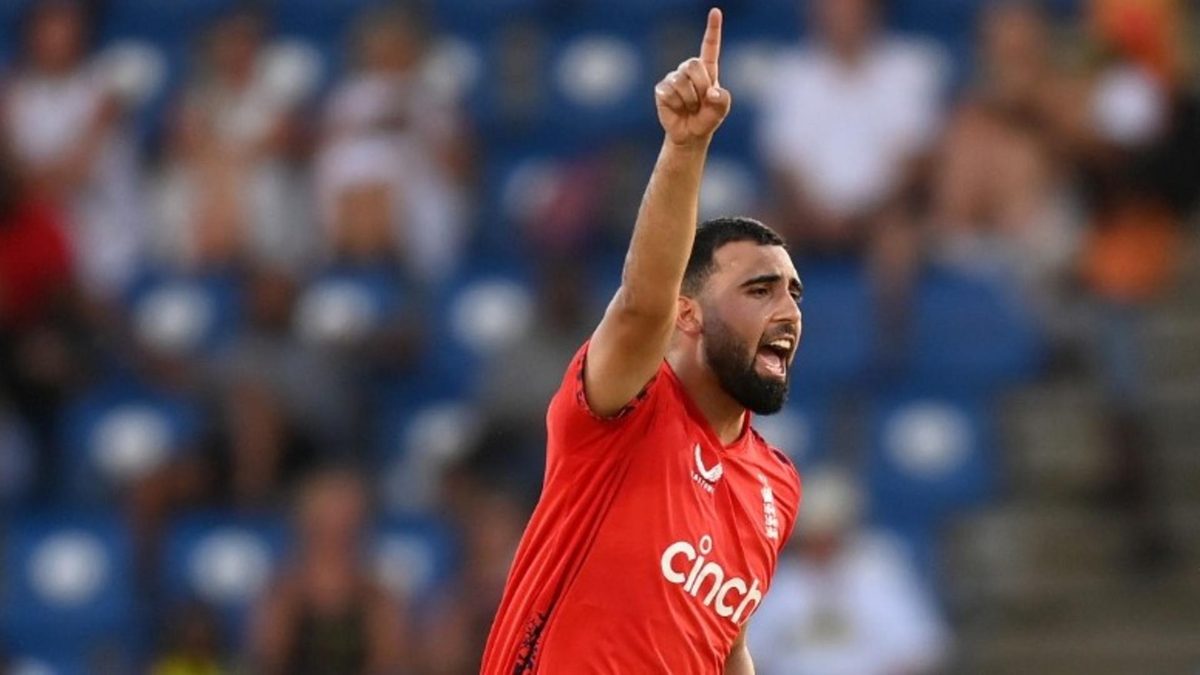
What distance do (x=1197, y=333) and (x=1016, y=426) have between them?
1.07 metres

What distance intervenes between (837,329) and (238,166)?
11.2ft

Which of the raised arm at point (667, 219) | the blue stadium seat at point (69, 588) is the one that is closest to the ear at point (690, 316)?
the raised arm at point (667, 219)

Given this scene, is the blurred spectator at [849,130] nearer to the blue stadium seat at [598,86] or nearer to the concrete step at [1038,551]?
the blue stadium seat at [598,86]

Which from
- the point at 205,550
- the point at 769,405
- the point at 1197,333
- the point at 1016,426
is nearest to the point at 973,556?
the point at 1016,426

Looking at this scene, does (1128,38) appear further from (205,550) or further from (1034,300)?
(205,550)

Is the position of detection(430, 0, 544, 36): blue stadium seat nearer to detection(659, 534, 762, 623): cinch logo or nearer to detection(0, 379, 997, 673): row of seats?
detection(0, 379, 997, 673): row of seats

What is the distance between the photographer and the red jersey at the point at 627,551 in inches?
199

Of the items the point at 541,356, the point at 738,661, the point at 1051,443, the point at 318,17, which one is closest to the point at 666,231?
the point at 738,661

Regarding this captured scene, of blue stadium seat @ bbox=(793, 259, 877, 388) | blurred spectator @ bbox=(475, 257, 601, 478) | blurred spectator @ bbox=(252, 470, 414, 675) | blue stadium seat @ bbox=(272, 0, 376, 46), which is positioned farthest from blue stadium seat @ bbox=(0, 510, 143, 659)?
blue stadium seat @ bbox=(272, 0, 376, 46)

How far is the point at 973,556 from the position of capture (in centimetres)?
1017

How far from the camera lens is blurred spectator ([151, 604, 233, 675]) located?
9836mm

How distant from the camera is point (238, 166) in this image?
39.7 ft

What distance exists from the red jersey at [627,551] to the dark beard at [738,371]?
112 millimetres

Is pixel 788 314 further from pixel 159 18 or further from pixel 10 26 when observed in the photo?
pixel 10 26
